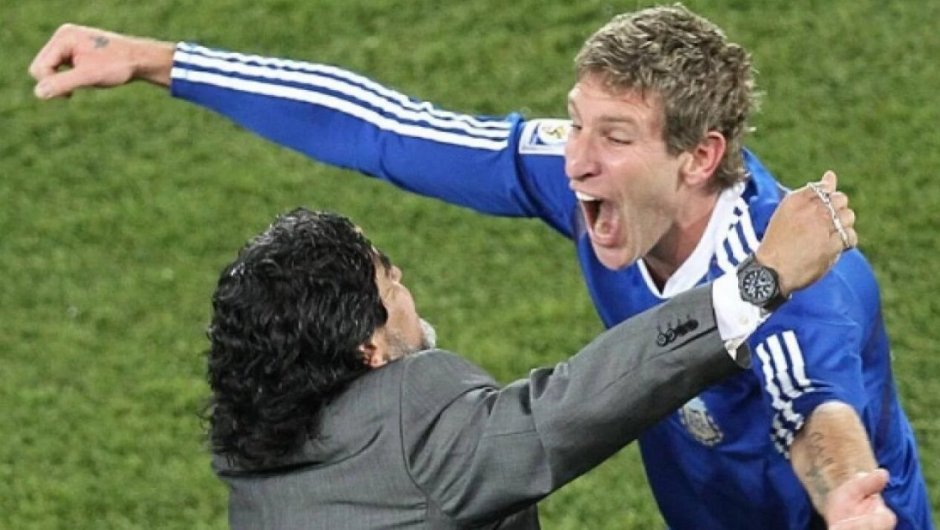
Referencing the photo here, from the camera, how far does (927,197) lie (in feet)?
22.9

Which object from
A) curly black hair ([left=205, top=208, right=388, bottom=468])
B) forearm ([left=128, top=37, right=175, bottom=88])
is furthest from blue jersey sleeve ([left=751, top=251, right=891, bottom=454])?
forearm ([left=128, top=37, right=175, bottom=88])

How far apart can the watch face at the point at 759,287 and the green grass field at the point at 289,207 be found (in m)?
2.62

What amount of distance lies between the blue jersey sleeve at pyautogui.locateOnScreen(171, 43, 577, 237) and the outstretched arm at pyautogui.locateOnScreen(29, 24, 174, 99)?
66 millimetres

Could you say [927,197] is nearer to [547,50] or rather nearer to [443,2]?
[547,50]

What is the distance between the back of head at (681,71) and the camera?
3.93m

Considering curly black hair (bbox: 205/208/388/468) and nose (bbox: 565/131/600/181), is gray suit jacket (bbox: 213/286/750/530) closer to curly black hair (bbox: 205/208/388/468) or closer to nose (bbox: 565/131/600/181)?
curly black hair (bbox: 205/208/388/468)

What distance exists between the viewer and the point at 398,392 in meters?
3.53

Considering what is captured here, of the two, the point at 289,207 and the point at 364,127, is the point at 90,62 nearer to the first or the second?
the point at 364,127

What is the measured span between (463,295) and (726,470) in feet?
8.69

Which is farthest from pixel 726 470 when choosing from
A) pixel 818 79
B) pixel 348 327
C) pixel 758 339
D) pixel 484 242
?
pixel 818 79

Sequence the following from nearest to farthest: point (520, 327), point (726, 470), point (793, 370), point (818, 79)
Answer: point (793, 370) → point (726, 470) → point (520, 327) → point (818, 79)

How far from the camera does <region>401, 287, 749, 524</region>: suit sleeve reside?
3.40 meters

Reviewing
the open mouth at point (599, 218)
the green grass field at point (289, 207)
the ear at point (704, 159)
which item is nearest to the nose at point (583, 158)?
the open mouth at point (599, 218)

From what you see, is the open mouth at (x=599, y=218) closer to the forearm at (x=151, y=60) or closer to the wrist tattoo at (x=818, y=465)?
the wrist tattoo at (x=818, y=465)
